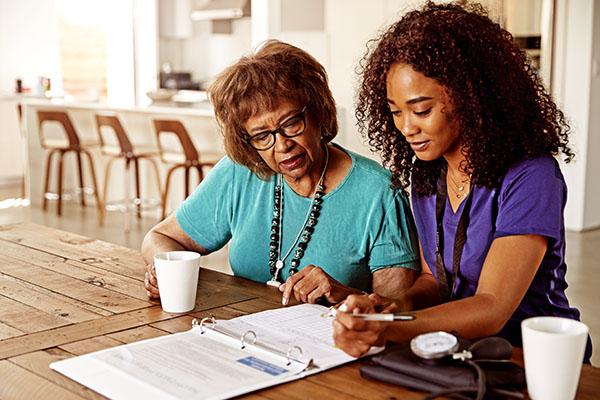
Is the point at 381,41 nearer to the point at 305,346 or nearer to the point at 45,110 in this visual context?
the point at 305,346

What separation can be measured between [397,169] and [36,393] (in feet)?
3.09

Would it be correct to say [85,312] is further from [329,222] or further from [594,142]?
[594,142]

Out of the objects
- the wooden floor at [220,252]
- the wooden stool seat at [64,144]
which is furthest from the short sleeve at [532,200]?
the wooden stool seat at [64,144]

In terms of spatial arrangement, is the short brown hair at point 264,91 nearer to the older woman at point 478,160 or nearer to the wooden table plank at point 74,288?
the older woman at point 478,160

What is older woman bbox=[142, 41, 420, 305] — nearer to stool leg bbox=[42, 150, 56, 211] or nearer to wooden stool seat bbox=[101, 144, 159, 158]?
wooden stool seat bbox=[101, 144, 159, 158]

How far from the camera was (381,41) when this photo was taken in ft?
5.72

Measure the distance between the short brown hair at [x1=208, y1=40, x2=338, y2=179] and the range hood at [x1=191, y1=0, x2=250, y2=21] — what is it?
6.98 meters

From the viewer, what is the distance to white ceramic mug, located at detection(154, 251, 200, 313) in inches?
69.0

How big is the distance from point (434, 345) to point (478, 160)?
1.60 feet

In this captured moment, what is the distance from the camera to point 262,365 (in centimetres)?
141

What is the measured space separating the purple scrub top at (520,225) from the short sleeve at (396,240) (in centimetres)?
14

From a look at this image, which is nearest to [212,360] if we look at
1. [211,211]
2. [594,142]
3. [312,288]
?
[312,288]

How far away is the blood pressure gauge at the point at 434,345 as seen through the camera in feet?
4.22

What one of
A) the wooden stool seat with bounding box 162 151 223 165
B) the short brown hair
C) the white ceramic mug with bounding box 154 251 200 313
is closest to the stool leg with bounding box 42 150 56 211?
the wooden stool seat with bounding box 162 151 223 165
